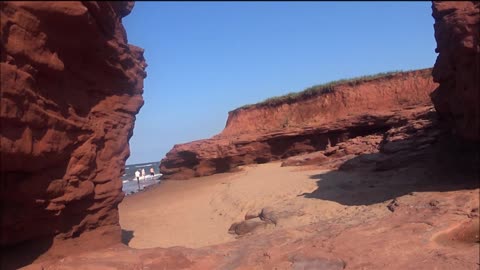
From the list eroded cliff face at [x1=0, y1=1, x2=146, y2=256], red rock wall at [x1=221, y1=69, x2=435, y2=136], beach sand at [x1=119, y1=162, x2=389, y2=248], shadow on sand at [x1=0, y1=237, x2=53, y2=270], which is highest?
red rock wall at [x1=221, y1=69, x2=435, y2=136]

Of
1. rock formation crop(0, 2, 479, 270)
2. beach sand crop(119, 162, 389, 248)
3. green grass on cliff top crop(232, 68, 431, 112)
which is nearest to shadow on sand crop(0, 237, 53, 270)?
rock formation crop(0, 2, 479, 270)

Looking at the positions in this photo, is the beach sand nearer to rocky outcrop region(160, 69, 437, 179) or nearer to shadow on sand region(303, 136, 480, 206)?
shadow on sand region(303, 136, 480, 206)

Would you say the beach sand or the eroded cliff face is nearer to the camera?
the eroded cliff face

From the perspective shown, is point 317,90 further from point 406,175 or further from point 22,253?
point 22,253

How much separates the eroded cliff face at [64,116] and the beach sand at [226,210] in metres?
3.02

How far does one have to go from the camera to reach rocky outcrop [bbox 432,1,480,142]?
7484mm

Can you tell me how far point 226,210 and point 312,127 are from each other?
1149cm

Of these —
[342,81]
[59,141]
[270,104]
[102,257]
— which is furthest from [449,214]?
[270,104]

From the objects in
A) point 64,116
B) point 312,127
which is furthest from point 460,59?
point 312,127

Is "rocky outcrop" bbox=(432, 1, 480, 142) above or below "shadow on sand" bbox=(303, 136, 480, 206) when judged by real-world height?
above

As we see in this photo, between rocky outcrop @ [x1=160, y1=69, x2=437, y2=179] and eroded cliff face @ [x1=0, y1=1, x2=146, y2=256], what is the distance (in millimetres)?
16573

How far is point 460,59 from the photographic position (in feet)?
26.3

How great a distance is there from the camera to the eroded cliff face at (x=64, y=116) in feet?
17.0

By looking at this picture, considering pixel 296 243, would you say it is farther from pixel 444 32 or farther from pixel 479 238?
pixel 444 32
